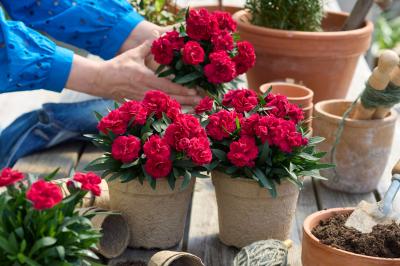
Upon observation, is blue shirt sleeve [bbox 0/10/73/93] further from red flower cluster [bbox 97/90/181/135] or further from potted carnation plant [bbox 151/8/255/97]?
red flower cluster [bbox 97/90/181/135]

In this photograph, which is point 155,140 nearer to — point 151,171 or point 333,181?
point 151,171

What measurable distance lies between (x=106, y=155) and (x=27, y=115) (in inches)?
34.0

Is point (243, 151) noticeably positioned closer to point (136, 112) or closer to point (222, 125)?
point (222, 125)

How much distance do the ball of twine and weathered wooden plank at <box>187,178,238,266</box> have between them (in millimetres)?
174

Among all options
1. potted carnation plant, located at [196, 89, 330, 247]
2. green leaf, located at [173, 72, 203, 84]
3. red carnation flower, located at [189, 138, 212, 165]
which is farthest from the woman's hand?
red carnation flower, located at [189, 138, 212, 165]

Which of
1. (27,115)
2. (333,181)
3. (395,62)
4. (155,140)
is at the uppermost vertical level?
(395,62)

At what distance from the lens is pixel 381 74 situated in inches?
82.1

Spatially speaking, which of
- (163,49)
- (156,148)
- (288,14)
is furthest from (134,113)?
(288,14)

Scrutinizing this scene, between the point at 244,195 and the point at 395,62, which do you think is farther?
the point at 395,62

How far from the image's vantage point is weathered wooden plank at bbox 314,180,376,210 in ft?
7.30

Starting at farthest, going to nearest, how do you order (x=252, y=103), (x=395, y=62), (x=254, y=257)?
(x=395, y=62), (x=252, y=103), (x=254, y=257)

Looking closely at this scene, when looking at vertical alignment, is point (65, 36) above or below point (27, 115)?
above

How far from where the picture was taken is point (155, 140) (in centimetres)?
173

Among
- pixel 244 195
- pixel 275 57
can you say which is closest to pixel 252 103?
pixel 244 195
